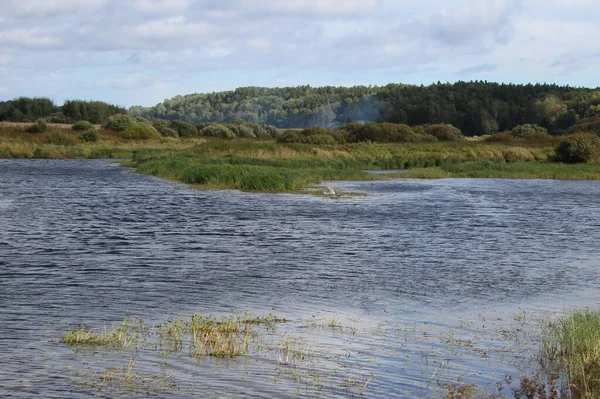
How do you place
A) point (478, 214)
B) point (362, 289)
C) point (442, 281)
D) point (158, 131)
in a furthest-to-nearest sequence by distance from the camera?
point (158, 131)
point (478, 214)
point (442, 281)
point (362, 289)

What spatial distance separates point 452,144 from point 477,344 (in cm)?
7337

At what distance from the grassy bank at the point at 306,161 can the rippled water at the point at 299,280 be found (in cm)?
748

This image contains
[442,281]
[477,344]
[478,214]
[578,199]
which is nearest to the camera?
[477,344]

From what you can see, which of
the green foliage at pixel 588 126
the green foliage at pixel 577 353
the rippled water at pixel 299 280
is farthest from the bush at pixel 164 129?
the green foliage at pixel 577 353

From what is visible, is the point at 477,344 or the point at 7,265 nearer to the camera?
the point at 477,344

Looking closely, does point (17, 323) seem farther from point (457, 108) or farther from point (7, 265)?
point (457, 108)

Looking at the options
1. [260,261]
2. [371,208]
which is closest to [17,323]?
[260,261]

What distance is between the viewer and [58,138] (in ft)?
305

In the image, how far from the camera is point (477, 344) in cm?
1305

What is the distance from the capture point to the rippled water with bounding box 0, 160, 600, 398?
11.2 metres

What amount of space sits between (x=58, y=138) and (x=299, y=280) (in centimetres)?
7956

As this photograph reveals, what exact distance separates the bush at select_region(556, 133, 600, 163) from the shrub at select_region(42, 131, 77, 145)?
53.3 meters

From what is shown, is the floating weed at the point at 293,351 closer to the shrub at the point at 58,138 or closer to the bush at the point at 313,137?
the bush at the point at 313,137

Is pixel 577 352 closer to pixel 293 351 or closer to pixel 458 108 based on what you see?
pixel 293 351
